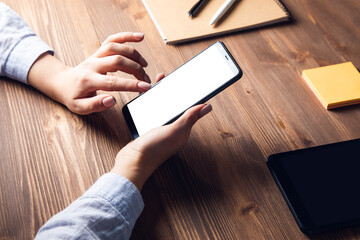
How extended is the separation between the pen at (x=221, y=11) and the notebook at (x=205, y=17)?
13 millimetres

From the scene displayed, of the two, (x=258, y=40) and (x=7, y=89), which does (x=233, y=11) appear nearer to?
(x=258, y=40)

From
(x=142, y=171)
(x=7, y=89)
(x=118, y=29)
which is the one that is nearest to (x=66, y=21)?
(x=118, y=29)

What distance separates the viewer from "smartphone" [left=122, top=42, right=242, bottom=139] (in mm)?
584

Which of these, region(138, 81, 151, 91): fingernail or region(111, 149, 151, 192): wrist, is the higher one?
region(138, 81, 151, 91): fingernail

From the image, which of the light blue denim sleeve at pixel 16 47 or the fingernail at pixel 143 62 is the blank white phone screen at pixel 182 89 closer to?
the fingernail at pixel 143 62

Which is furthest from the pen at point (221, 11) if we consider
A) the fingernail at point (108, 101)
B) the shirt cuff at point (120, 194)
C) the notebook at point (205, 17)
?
the shirt cuff at point (120, 194)

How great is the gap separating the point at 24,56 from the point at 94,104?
219 mm

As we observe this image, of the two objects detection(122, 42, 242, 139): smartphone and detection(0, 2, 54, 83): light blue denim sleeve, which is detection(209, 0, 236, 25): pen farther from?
detection(0, 2, 54, 83): light blue denim sleeve

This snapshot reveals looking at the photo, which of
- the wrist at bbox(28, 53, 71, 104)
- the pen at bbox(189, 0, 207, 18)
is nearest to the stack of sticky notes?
the pen at bbox(189, 0, 207, 18)

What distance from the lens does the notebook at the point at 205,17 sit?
769 millimetres

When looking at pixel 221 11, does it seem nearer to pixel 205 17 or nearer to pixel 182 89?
pixel 205 17

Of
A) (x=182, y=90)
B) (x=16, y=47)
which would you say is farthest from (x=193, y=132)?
(x=16, y=47)

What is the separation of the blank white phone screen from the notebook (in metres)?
0.16

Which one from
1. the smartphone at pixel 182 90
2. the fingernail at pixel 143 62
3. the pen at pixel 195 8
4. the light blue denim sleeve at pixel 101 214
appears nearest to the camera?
the light blue denim sleeve at pixel 101 214
